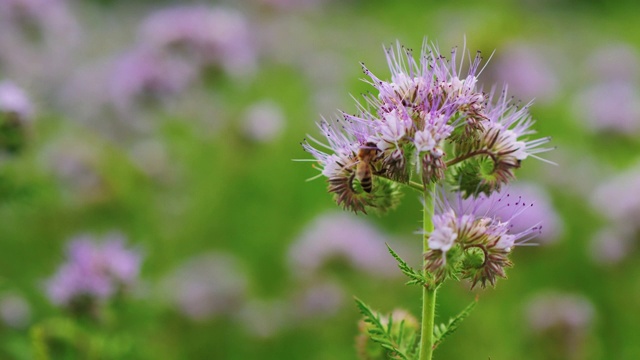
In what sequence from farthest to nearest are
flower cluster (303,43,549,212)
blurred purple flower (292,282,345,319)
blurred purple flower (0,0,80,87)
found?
blurred purple flower (0,0,80,87), blurred purple flower (292,282,345,319), flower cluster (303,43,549,212)

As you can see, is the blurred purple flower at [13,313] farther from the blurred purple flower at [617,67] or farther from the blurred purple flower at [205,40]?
the blurred purple flower at [617,67]

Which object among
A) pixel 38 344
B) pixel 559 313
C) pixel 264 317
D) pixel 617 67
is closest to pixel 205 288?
pixel 264 317

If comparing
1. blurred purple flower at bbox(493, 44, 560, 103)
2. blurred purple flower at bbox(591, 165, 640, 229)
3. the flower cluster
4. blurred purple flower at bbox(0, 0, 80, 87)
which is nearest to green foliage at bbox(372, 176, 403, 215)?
the flower cluster

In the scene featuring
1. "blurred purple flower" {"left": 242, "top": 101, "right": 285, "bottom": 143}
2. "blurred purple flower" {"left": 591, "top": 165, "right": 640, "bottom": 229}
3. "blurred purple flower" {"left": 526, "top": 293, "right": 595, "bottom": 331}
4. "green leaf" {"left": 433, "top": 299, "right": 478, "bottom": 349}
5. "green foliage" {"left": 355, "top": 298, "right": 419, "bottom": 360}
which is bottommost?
"green leaf" {"left": 433, "top": 299, "right": 478, "bottom": 349}

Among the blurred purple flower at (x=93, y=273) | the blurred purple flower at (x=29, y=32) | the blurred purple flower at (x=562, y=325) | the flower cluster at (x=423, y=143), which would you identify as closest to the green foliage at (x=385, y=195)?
the flower cluster at (x=423, y=143)

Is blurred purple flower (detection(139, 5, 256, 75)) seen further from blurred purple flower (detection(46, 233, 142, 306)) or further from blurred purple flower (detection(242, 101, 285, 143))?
blurred purple flower (detection(46, 233, 142, 306))

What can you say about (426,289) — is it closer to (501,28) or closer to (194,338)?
(194,338)

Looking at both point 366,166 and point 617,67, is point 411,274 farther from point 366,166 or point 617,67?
point 617,67
